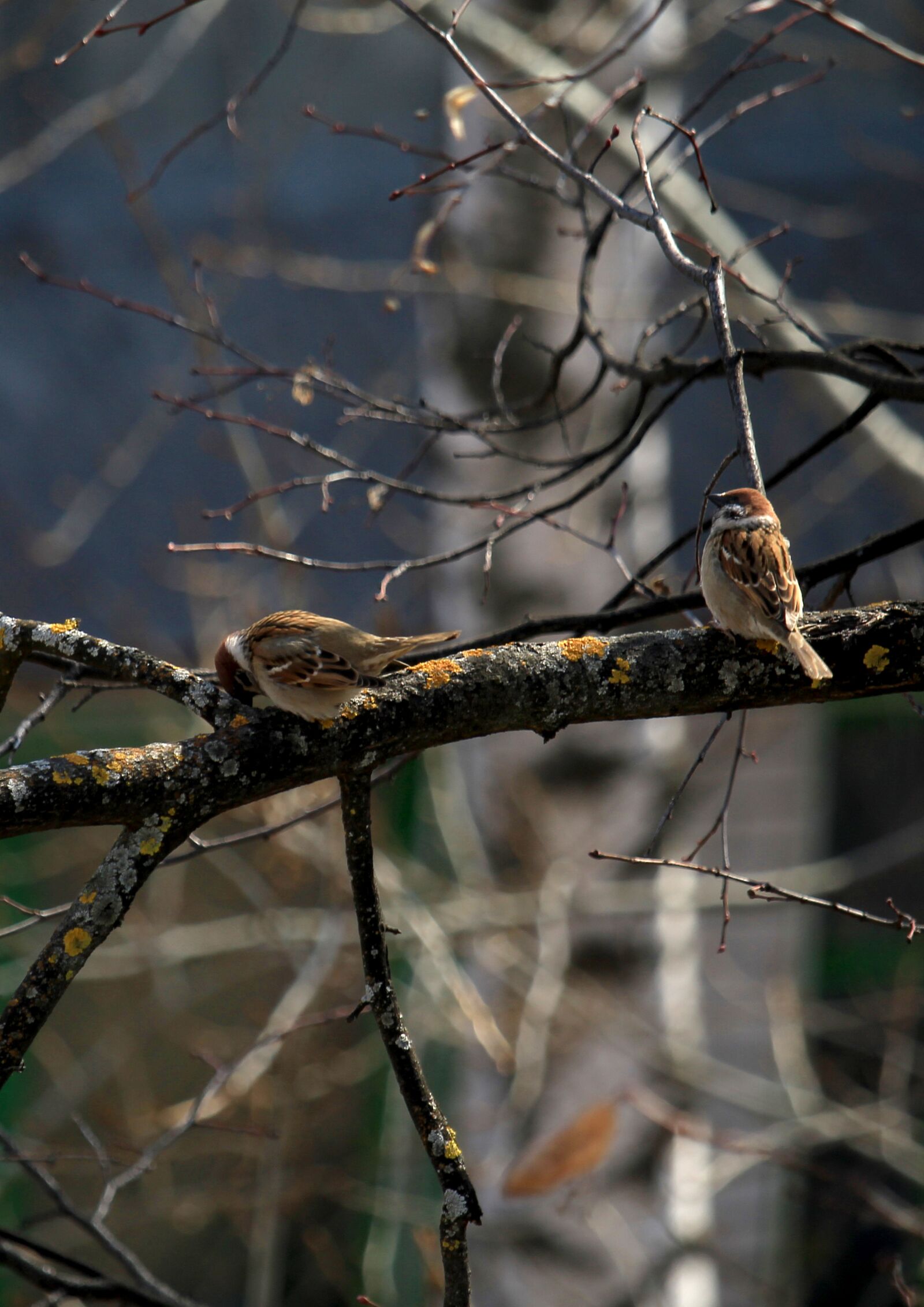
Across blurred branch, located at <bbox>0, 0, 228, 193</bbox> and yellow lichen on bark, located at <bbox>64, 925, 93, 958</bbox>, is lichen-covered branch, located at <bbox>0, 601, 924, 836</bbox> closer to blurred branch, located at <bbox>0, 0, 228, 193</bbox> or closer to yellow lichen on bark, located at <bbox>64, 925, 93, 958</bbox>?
yellow lichen on bark, located at <bbox>64, 925, 93, 958</bbox>

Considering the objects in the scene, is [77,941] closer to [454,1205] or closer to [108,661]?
[108,661]

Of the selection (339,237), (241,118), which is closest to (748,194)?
(339,237)

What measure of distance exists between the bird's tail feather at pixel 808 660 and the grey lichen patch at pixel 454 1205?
1136mm

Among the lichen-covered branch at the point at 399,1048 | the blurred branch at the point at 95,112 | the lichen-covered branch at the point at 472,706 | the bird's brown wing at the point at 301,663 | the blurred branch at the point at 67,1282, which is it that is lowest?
the blurred branch at the point at 67,1282

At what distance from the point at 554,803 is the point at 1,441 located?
546 cm

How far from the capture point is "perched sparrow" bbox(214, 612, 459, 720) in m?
2.30

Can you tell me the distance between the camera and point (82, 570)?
7812mm

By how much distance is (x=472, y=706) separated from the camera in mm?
2105

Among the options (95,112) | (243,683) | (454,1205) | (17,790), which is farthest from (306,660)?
(95,112)

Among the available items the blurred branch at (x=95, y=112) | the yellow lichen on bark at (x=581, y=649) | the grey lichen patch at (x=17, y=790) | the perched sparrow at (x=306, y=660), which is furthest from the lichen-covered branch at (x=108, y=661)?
the blurred branch at (x=95, y=112)

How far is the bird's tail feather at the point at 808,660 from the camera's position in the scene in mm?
2191

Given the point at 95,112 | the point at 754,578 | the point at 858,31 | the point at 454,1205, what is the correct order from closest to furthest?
1. the point at 454,1205
2. the point at 754,578
3. the point at 858,31
4. the point at 95,112

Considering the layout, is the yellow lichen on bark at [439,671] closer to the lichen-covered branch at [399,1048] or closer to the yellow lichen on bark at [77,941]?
the lichen-covered branch at [399,1048]

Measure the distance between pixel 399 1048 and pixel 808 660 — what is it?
1053 mm
